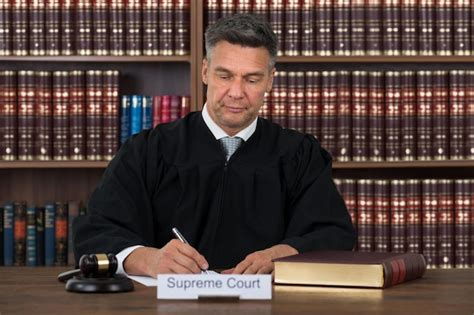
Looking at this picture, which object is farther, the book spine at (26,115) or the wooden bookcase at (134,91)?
the wooden bookcase at (134,91)

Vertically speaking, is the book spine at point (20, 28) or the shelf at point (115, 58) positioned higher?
the book spine at point (20, 28)

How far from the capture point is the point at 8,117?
13.4 ft

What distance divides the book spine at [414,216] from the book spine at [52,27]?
1.55 meters

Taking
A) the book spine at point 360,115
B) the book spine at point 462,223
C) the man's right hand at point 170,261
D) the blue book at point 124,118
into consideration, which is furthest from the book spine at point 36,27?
the man's right hand at point 170,261

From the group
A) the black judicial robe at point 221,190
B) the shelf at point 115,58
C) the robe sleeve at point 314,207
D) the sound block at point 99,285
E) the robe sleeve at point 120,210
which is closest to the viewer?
the sound block at point 99,285

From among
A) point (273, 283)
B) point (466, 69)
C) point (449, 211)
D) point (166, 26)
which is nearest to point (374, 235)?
point (449, 211)

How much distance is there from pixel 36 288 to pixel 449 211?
2.45 meters

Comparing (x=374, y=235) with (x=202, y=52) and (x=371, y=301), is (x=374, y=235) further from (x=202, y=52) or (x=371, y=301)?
(x=371, y=301)

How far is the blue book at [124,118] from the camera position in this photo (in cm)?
414

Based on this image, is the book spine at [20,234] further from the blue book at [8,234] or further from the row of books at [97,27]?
the row of books at [97,27]

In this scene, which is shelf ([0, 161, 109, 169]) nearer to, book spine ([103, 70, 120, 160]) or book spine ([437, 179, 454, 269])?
book spine ([103, 70, 120, 160])

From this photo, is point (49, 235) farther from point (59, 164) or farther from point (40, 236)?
point (59, 164)

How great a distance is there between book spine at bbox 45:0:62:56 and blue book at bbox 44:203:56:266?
25.8 inches

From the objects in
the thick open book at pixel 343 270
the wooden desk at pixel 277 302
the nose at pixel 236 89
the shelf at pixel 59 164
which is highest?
the nose at pixel 236 89
